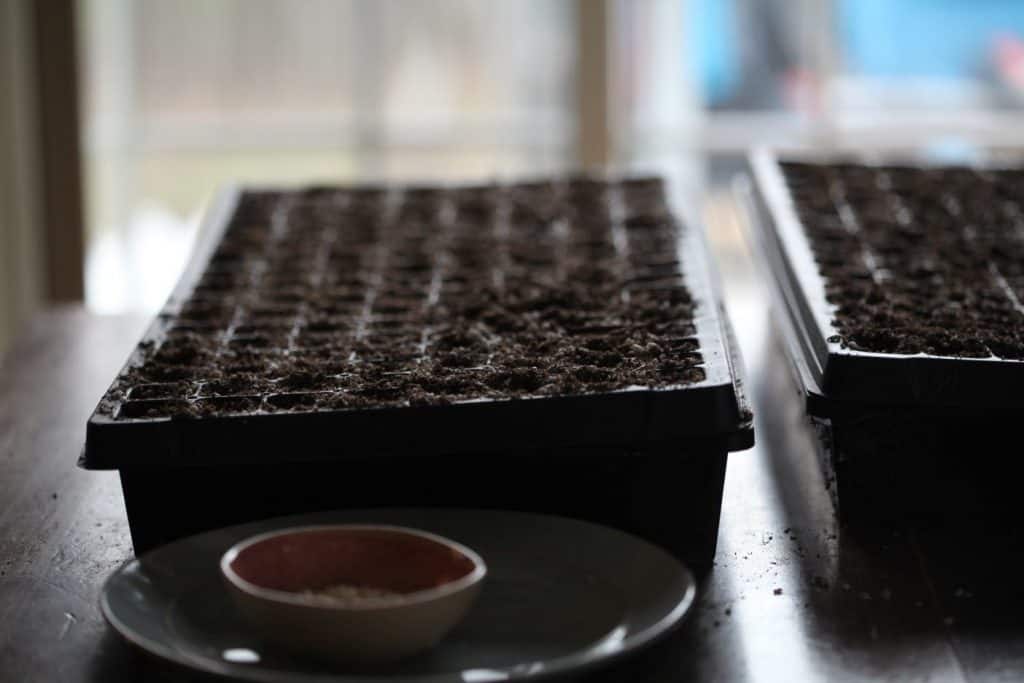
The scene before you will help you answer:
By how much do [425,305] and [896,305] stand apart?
37cm

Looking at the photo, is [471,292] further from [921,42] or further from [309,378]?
[921,42]

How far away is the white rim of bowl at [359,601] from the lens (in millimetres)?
668

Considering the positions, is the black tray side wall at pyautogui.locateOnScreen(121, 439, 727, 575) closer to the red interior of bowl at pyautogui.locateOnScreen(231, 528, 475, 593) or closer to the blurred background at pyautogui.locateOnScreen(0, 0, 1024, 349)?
the red interior of bowl at pyautogui.locateOnScreen(231, 528, 475, 593)

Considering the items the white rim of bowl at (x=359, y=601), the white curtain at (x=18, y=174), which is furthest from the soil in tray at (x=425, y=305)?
the white curtain at (x=18, y=174)

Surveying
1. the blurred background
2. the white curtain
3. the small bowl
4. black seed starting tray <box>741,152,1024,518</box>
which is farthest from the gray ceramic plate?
the blurred background

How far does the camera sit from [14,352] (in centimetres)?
147

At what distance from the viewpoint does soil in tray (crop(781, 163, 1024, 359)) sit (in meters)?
0.97

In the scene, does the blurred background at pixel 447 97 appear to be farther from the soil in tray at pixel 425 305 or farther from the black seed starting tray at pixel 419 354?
the black seed starting tray at pixel 419 354

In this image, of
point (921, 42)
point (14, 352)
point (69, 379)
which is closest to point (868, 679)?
point (69, 379)

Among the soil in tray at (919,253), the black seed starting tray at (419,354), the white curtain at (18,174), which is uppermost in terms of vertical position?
A: the soil in tray at (919,253)

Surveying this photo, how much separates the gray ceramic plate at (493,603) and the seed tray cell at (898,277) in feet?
0.76

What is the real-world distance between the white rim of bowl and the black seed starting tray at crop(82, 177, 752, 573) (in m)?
0.07

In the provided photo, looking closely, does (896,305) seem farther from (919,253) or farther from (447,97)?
(447,97)

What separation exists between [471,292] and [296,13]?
2.14 metres
